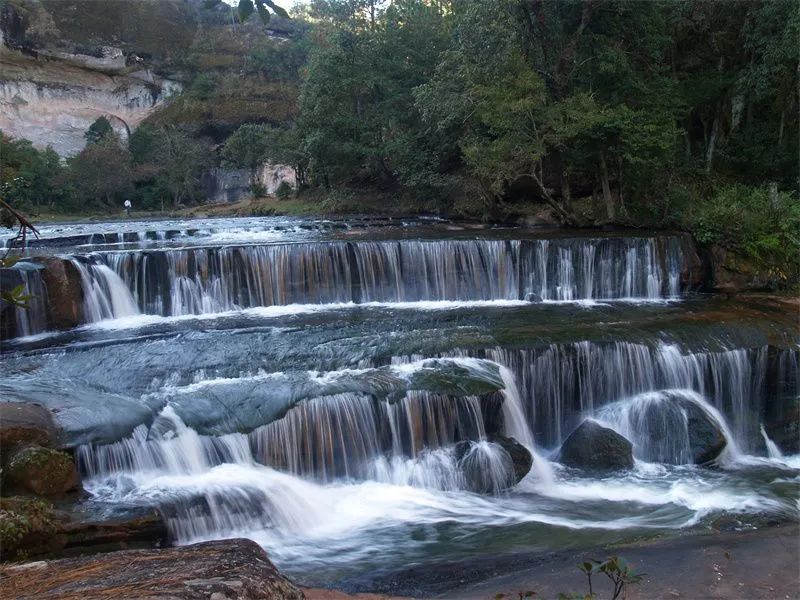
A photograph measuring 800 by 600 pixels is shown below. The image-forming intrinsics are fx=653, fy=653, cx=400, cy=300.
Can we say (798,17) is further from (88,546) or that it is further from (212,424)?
(88,546)

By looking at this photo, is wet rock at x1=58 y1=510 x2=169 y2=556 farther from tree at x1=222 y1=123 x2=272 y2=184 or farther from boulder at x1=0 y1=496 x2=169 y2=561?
tree at x1=222 y1=123 x2=272 y2=184

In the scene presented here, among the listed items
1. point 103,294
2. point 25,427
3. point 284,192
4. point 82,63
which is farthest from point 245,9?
point 82,63

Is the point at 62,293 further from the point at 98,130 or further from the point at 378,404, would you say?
the point at 98,130

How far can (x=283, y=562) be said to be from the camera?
645 centimetres

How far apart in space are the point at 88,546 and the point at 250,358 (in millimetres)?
4218

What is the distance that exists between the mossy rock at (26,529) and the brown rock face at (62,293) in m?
6.54

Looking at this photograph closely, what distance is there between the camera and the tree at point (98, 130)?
143 feet

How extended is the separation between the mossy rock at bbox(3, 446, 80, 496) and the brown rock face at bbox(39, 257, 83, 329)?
19.1 ft

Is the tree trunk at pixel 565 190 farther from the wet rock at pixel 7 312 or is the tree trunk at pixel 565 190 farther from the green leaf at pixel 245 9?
the green leaf at pixel 245 9

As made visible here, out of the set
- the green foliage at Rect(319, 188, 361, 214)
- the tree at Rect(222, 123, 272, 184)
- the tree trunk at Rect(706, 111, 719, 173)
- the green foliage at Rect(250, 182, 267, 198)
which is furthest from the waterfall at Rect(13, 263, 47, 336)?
the tree at Rect(222, 123, 272, 184)

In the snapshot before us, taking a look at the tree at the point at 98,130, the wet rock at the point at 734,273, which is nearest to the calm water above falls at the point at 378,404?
the wet rock at the point at 734,273

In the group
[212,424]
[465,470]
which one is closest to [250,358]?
[212,424]

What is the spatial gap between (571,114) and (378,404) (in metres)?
10.5

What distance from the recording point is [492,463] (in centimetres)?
826
